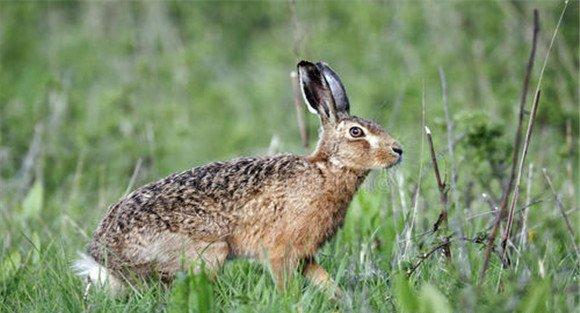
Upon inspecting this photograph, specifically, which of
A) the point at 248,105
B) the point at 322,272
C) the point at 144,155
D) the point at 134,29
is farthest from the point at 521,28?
the point at 322,272

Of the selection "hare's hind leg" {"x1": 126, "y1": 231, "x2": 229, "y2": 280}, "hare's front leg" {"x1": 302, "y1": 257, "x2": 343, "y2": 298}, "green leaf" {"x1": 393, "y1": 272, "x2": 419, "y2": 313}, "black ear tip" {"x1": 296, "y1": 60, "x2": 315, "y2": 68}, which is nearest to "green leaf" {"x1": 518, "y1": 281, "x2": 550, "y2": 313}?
"green leaf" {"x1": 393, "y1": 272, "x2": 419, "y2": 313}

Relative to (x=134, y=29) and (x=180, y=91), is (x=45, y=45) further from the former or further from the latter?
(x=180, y=91)

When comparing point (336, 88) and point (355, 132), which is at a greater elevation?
point (336, 88)

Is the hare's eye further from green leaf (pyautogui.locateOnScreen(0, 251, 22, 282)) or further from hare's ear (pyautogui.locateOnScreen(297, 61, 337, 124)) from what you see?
green leaf (pyautogui.locateOnScreen(0, 251, 22, 282))

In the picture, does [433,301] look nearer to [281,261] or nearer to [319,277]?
[319,277]

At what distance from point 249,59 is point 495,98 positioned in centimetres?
427

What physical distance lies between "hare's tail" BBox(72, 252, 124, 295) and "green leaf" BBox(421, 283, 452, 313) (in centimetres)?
159

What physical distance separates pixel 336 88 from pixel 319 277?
3.83 ft

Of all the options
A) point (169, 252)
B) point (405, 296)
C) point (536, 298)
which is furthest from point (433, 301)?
point (169, 252)

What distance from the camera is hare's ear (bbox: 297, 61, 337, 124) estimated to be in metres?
6.64

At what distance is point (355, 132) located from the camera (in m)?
6.50

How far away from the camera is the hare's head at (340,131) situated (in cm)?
640

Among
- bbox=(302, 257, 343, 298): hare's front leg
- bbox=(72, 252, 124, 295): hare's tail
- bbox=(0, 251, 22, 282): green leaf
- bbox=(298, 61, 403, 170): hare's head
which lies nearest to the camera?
bbox=(302, 257, 343, 298): hare's front leg

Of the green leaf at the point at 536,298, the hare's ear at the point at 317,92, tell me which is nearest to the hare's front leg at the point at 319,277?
the hare's ear at the point at 317,92
